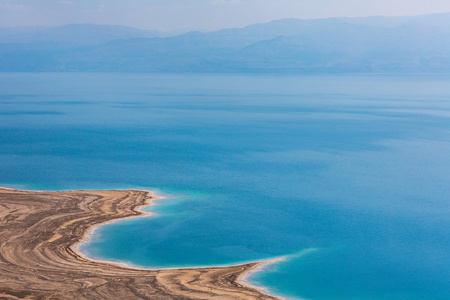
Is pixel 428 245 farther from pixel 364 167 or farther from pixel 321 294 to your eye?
pixel 364 167

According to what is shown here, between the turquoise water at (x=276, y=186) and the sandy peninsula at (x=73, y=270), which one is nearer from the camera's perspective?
the sandy peninsula at (x=73, y=270)

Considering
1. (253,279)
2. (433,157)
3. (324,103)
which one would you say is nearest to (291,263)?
(253,279)

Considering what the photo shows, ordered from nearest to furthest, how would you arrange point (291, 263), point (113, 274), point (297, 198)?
1. point (113, 274)
2. point (291, 263)
3. point (297, 198)

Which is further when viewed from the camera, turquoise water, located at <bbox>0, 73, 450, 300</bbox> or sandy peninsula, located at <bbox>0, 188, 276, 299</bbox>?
turquoise water, located at <bbox>0, 73, 450, 300</bbox>
